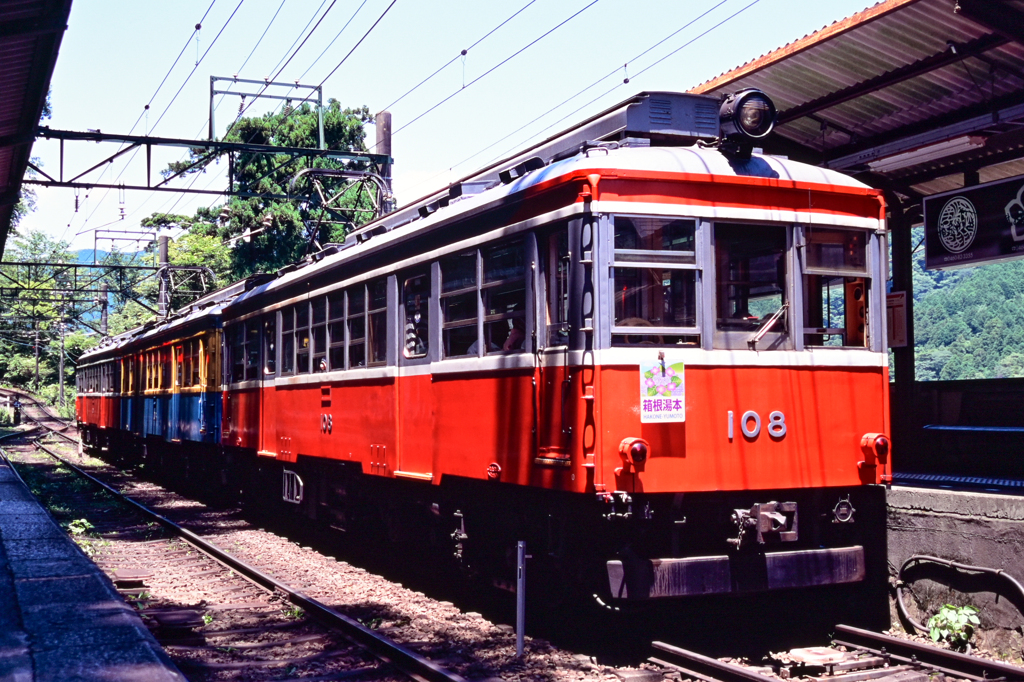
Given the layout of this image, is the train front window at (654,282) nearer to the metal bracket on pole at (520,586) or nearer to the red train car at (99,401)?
the metal bracket on pole at (520,586)

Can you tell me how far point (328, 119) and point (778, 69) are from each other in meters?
26.9

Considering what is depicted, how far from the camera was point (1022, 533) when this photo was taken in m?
6.71

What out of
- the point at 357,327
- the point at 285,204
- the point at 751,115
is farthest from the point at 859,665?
the point at 285,204

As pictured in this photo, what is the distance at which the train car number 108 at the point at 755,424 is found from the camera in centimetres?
680

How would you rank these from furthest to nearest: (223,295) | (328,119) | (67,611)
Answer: (328,119)
(223,295)
(67,611)

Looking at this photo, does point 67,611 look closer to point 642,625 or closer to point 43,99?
point 642,625

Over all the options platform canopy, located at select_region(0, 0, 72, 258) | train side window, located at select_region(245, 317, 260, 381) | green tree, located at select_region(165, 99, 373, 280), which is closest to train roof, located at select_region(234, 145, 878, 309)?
platform canopy, located at select_region(0, 0, 72, 258)

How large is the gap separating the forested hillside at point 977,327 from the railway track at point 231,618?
1161 centimetres

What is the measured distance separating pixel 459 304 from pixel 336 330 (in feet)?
9.97

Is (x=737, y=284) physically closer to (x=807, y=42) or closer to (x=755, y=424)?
(x=755, y=424)

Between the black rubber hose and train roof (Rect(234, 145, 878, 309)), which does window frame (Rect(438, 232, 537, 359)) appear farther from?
the black rubber hose

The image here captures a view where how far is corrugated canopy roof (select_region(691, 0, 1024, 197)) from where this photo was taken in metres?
8.23

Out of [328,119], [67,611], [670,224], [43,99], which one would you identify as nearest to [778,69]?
[670,224]

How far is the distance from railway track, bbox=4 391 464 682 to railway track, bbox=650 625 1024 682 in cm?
138
